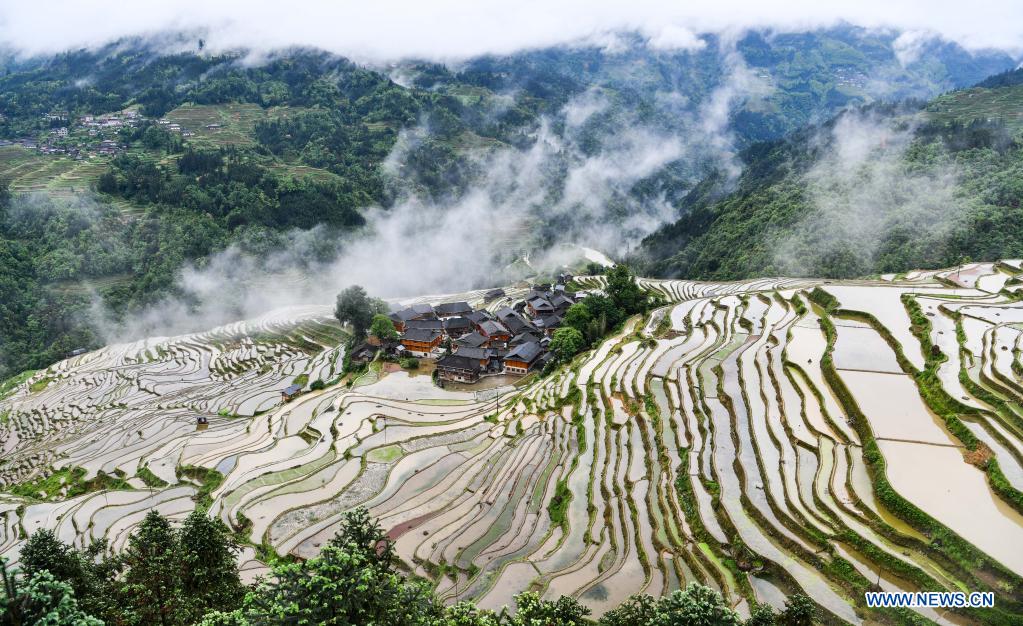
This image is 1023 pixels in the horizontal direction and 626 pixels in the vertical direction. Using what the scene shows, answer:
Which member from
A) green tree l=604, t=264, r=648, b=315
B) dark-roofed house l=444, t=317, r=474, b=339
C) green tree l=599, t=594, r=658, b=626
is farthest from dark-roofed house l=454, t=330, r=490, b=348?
green tree l=599, t=594, r=658, b=626

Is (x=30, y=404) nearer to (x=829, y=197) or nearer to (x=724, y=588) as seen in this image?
(x=724, y=588)

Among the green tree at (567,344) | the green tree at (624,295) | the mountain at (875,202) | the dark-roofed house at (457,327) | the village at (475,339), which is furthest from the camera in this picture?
the dark-roofed house at (457,327)

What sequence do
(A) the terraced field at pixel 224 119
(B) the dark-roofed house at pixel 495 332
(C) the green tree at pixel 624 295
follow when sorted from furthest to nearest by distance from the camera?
(A) the terraced field at pixel 224 119
(B) the dark-roofed house at pixel 495 332
(C) the green tree at pixel 624 295

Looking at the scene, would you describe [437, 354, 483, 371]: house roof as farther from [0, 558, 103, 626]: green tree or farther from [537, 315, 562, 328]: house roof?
[0, 558, 103, 626]: green tree

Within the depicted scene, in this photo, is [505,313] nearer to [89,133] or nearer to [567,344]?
[567,344]

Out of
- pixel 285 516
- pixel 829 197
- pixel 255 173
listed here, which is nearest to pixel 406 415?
pixel 285 516

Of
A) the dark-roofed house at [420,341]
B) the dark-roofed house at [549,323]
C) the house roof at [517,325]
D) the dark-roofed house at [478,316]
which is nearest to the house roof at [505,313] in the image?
the dark-roofed house at [478,316]

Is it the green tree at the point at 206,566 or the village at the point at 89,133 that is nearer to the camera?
the green tree at the point at 206,566

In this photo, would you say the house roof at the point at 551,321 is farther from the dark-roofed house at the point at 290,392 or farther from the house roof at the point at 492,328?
the dark-roofed house at the point at 290,392
